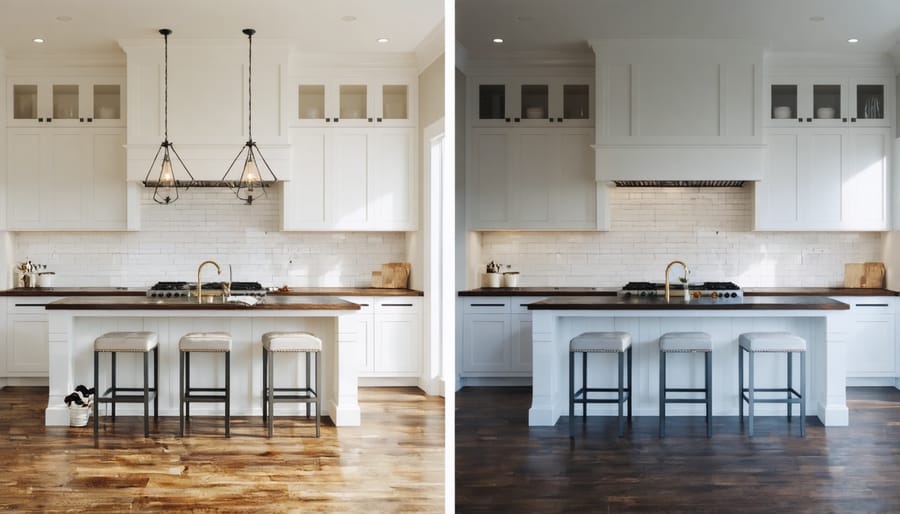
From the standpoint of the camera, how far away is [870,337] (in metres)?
2.18

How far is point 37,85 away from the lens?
6086 millimetres

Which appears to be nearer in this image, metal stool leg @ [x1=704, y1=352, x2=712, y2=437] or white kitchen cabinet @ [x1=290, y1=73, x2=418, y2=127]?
metal stool leg @ [x1=704, y1=352, x2=712, y2=437]

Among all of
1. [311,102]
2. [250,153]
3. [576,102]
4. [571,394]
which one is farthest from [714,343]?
[311,102]

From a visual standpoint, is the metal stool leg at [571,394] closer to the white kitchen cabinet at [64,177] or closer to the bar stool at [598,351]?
the bar stool at [598,351]

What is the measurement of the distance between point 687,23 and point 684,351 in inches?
35.9

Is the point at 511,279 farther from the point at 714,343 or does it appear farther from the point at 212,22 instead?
the point at 212,22

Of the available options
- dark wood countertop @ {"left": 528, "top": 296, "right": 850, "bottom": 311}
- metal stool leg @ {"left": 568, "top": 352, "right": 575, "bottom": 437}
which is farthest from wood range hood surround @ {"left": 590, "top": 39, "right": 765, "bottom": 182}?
metal stool leg @ {"left": 568, "top": 352, "right": 575, "bottom": 437}

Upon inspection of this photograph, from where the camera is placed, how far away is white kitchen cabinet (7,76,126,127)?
607cm

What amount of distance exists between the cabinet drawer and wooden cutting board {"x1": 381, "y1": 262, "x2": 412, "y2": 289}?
11.0 feet

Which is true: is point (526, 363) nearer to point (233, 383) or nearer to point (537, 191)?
point (537, 191)

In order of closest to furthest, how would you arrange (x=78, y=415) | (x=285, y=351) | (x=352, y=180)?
(x=285, y=351) < (x=78, y=415) < (x=352, y=180)

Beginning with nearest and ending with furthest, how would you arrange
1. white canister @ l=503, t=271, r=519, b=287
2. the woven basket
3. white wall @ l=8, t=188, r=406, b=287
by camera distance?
white canister @ l=503, t=271, r=519, b=287
the woven basket
white wall @ l=8, t=188, r=406, b=287

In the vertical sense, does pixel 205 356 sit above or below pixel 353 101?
below

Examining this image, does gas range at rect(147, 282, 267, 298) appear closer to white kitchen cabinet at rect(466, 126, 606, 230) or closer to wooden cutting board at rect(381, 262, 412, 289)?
wooden cutting board at rect(381, 262, 412, 289)
